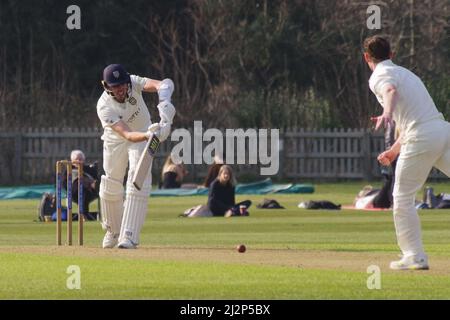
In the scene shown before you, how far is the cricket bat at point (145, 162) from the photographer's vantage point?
1781cm

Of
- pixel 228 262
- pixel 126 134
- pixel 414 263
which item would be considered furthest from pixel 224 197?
pixel 414 263

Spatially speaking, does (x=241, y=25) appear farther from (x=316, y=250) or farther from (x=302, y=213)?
(x=316, y=250)

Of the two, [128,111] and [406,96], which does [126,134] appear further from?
[406,96]

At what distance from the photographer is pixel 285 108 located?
48.0 metres

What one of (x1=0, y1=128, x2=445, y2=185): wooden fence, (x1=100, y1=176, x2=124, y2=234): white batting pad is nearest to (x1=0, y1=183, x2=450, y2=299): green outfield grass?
(x1=100, y1=176, x2=124, y2=234): white batting pad

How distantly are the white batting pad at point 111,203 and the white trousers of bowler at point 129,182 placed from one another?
0.11 meters

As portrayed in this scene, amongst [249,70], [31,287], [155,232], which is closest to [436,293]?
[31,287]

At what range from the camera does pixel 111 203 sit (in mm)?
19047

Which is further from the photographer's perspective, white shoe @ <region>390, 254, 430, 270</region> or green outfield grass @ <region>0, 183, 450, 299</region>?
white shoe @ <region>390, 254, 430, 270</region>

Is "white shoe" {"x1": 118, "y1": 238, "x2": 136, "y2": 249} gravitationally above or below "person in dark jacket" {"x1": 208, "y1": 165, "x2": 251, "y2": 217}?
above

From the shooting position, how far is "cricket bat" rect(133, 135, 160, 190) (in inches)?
701

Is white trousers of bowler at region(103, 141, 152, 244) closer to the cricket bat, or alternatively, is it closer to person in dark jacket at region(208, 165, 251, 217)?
the cricket bat

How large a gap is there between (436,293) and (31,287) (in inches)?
147
